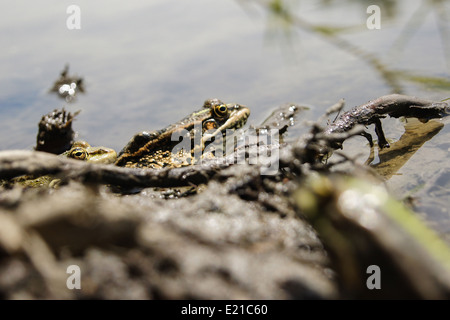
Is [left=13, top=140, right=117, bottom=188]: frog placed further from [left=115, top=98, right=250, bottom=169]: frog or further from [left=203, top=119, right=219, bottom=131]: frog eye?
[left=203, top=119, right=219, bottom=131]: frog eye

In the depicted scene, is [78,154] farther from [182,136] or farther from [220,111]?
[220,111]

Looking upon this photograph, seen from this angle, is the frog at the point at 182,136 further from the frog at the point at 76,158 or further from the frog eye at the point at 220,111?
the frog at the point at 76,158

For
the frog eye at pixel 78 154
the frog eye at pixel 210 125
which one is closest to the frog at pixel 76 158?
the frog eye at pixel 78 154

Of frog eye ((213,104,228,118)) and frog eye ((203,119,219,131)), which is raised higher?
frog eye ((213,104,228,118))

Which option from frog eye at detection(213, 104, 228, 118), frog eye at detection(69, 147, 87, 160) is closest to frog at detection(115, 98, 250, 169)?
frog eye at detection(213, 104, 228, 118)

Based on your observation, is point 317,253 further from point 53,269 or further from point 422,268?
point 53,269

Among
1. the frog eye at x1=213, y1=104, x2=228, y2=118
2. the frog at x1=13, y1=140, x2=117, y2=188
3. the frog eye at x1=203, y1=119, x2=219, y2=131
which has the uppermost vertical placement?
the frog eye at x1=213, y1=104, x2=228, y2=118
